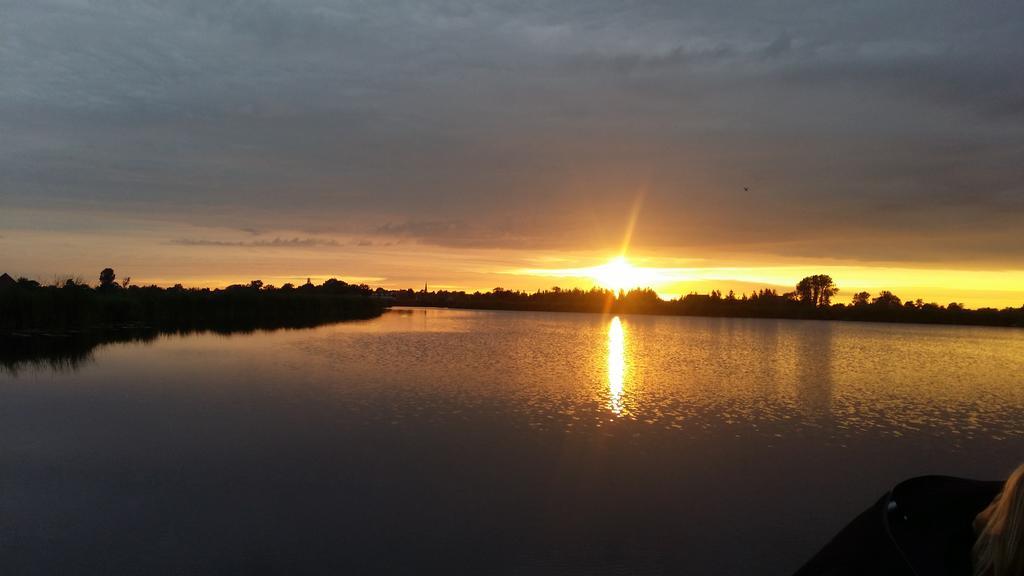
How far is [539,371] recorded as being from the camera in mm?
19891

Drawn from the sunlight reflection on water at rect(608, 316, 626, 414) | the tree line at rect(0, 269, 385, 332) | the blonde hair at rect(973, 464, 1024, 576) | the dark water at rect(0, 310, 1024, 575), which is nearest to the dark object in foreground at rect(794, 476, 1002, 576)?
the blonde hair at rect(973, 464, 1024, 576)

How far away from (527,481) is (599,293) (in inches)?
3906

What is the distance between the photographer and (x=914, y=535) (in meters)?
2.84

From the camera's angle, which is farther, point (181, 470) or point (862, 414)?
point (862, 414)

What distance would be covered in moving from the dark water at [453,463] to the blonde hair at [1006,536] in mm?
3905

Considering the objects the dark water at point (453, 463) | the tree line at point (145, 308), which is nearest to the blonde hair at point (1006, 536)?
the dark water at point (453, 463)

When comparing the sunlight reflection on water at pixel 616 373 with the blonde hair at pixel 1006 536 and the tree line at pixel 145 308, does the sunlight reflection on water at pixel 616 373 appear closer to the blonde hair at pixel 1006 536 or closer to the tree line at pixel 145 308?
the blonde hair at pixel 1006 536

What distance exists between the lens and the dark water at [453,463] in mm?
6242

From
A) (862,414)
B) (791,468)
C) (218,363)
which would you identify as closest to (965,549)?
(791,468)

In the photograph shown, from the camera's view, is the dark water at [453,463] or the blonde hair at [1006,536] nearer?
the blonde hair at [1006,536]

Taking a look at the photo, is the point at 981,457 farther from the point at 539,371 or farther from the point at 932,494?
the point at 539,371

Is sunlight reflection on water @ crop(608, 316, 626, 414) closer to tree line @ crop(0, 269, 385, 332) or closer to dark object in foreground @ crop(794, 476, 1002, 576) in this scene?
dark object in foreground @ crop(794, 476, 1002, 576)

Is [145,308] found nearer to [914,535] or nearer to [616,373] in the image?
[616,373]

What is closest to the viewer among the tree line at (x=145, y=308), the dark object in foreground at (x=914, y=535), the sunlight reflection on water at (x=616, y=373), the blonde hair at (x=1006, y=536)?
the blonde hair at (x=1006, y=536)
